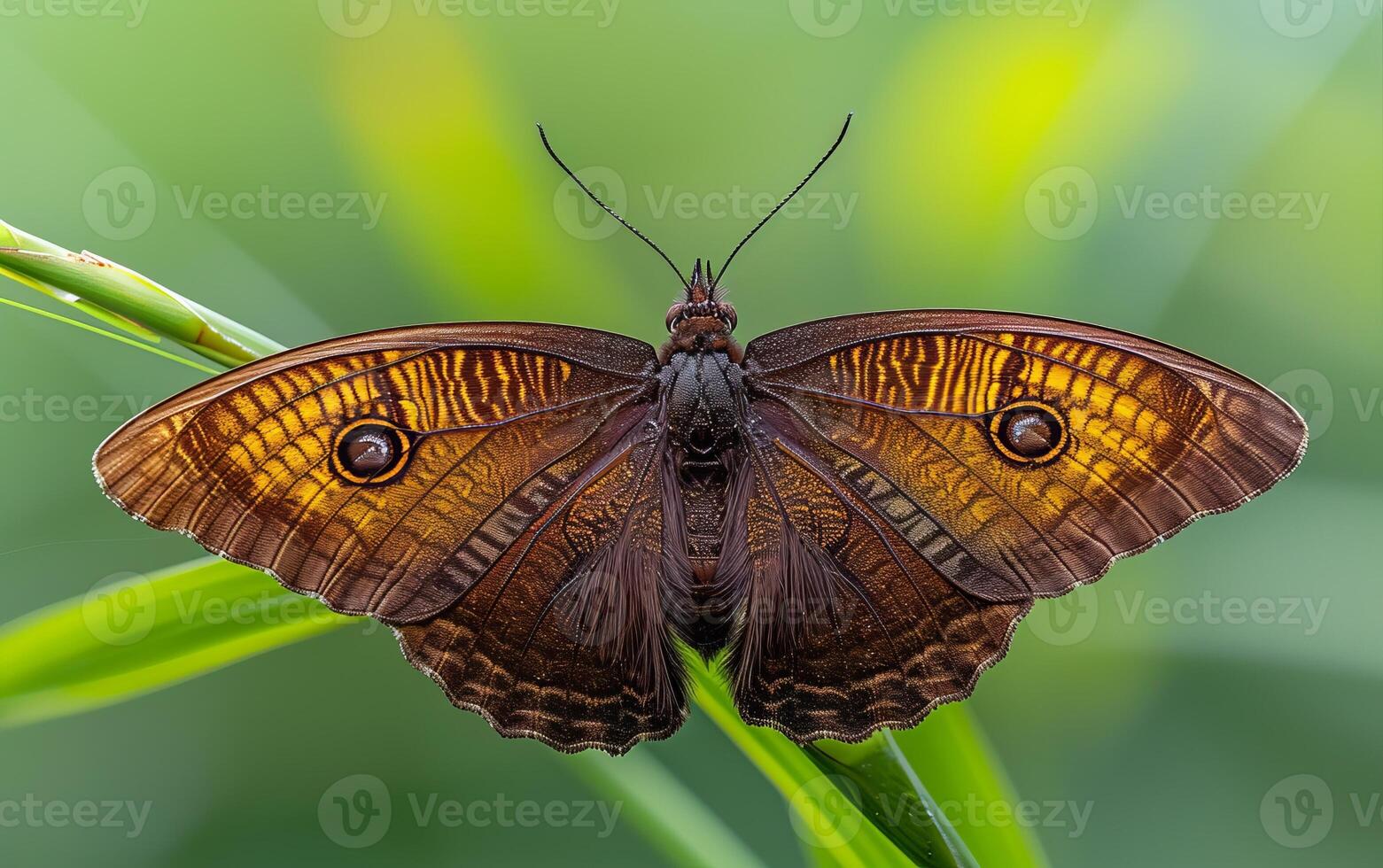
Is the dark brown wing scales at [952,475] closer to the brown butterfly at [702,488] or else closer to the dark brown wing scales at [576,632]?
the brown butterfly at [702,488]

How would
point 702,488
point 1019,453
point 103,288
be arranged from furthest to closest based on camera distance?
point 702,488 → point 1019,453 → point 103,288

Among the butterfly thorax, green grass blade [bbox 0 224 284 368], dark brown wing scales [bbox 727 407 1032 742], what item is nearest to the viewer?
green grass blade [bbox 0 224 284 368]

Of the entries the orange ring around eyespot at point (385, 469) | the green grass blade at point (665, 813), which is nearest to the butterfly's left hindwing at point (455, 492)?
the orange ring around eyespot at point (385, 469)

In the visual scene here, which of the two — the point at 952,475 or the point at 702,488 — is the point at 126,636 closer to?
the point at 702,488

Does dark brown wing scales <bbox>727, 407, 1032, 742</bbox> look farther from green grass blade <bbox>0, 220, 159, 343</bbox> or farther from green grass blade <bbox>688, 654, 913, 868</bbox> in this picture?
green grass blade <bbox>0, 220, 159, 343</bbox>

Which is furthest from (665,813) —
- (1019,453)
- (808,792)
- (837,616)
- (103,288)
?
(103,288)

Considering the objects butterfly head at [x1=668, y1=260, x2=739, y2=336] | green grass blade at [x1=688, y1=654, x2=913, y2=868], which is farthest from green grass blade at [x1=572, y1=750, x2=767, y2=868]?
butterfly head at [x1=668, y1=260, x2=739, y2=336]

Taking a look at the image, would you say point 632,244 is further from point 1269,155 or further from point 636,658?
point 1269,155

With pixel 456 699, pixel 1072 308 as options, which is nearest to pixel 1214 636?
pixel 1072 308
